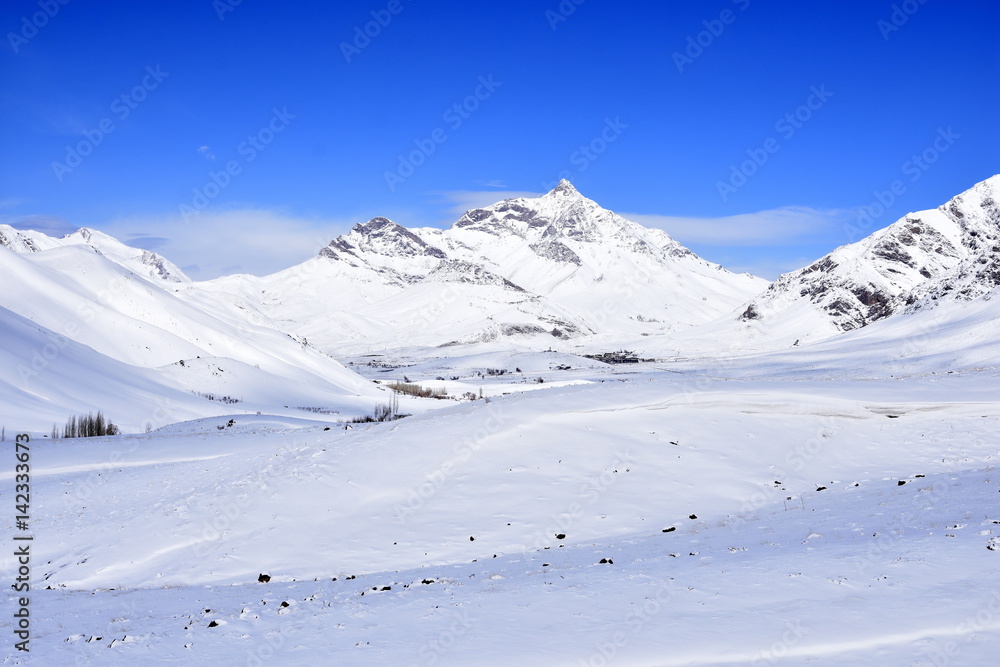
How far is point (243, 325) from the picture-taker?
328ft

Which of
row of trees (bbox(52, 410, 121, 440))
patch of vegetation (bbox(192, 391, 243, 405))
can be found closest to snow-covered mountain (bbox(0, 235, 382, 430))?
patch of vegetation (bbox(192, 391, 243, 405))

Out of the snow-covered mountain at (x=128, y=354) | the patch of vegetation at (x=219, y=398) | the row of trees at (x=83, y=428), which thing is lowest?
the row of trees at (x=83, y=428)

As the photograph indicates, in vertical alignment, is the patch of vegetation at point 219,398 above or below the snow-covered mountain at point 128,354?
below

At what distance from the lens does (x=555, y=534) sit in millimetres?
18469

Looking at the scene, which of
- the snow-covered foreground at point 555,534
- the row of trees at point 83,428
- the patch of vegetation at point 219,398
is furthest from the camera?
the patch of vegetation at point 219,398

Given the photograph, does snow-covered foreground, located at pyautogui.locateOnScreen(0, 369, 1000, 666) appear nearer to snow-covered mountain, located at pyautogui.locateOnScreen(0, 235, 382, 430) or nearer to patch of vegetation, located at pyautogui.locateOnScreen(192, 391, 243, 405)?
snow-covered mountain, located at pyautogui.locateOnScreen(0, 235, 382, 430)

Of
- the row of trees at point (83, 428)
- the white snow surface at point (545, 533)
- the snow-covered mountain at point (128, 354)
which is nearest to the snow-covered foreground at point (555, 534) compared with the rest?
the white snow surface at point (545, 533)

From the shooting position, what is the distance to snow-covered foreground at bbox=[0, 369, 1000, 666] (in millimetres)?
9828

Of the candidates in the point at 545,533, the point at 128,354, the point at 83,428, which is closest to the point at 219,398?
the point at 128,354

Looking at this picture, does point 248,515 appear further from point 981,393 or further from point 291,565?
point 981,393

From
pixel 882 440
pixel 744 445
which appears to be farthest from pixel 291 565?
pixel 882 440

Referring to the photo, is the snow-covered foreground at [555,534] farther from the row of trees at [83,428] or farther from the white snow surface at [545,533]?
the row of trees at [83,428]

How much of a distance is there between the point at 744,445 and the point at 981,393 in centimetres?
1437

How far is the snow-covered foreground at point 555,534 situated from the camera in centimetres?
983
